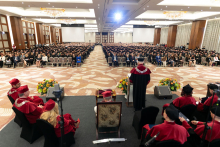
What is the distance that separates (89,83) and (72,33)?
66.8 feet

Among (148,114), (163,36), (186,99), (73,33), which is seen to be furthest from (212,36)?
(148,114)

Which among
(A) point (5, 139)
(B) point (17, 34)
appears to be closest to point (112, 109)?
(A) point (5, 139)

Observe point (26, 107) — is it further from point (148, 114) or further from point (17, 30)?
point (17, 30)

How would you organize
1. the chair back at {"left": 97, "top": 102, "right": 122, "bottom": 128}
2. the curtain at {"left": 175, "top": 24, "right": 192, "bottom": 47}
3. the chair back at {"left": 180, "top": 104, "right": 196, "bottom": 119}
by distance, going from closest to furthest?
the chair back at {"left": 97, "top": 102, "right": 122, "bottom": 128}, the chair back at {"left": 180, "top": 104, "right": 196, "bottom": 119}, the curtain at {"left": 175, "top": 24, "right": 192, "bottom": 47}

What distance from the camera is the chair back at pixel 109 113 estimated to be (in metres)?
2.89

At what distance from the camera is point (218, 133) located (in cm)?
212

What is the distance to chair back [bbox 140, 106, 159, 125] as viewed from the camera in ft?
9.71

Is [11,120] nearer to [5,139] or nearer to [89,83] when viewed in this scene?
[5,139]

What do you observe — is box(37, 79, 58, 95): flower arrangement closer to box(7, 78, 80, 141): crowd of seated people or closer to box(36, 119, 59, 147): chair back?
box(7, 78, 80, 141): crowd of seated people

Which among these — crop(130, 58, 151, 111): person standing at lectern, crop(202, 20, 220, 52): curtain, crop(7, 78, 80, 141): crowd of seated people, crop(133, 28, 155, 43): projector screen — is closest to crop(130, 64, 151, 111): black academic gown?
crop(130, 58, 151, 111): person standing at lectern

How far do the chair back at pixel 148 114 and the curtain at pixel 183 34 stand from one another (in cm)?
2854

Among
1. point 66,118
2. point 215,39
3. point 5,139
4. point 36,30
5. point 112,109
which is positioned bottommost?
point 5,139

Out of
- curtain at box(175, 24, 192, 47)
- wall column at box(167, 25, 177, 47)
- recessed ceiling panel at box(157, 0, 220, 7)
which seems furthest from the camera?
wall column at box(167, 25, 177, 47)

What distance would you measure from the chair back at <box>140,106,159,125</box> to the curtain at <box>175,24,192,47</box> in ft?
93.6
